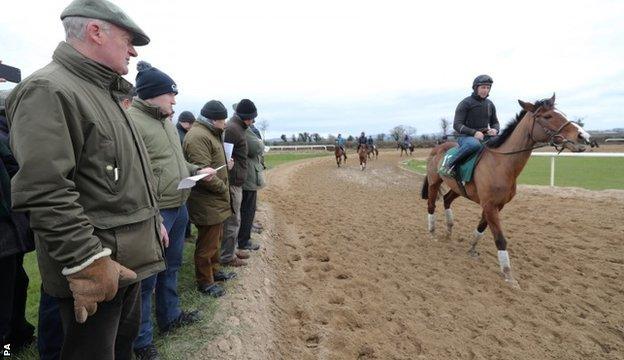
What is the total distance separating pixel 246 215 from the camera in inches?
204

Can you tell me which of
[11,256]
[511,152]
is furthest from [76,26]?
[511,152]

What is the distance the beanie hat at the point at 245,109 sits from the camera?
468 cm

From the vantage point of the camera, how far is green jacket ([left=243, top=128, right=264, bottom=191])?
5004mm

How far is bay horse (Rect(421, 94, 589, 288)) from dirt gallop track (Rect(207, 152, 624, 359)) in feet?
1.93

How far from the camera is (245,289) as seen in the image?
12.8 feet

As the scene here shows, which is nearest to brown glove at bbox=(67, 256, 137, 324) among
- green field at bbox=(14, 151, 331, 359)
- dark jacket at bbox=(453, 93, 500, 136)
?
green field at bbox=(14, 151, 331, 359)

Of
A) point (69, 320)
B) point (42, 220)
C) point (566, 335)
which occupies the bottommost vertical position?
point (566, 335)

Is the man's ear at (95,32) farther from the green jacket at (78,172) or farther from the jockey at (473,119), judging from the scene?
the jockey at (473,119)

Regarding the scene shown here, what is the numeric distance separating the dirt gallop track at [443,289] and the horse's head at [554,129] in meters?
1.72

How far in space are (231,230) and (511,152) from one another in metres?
4.02

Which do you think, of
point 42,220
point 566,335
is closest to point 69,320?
point 42,220

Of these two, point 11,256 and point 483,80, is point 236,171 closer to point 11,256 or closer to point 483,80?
point 11,256

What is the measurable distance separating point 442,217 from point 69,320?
7659mm

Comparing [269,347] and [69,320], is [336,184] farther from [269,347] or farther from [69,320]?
[69,320]
